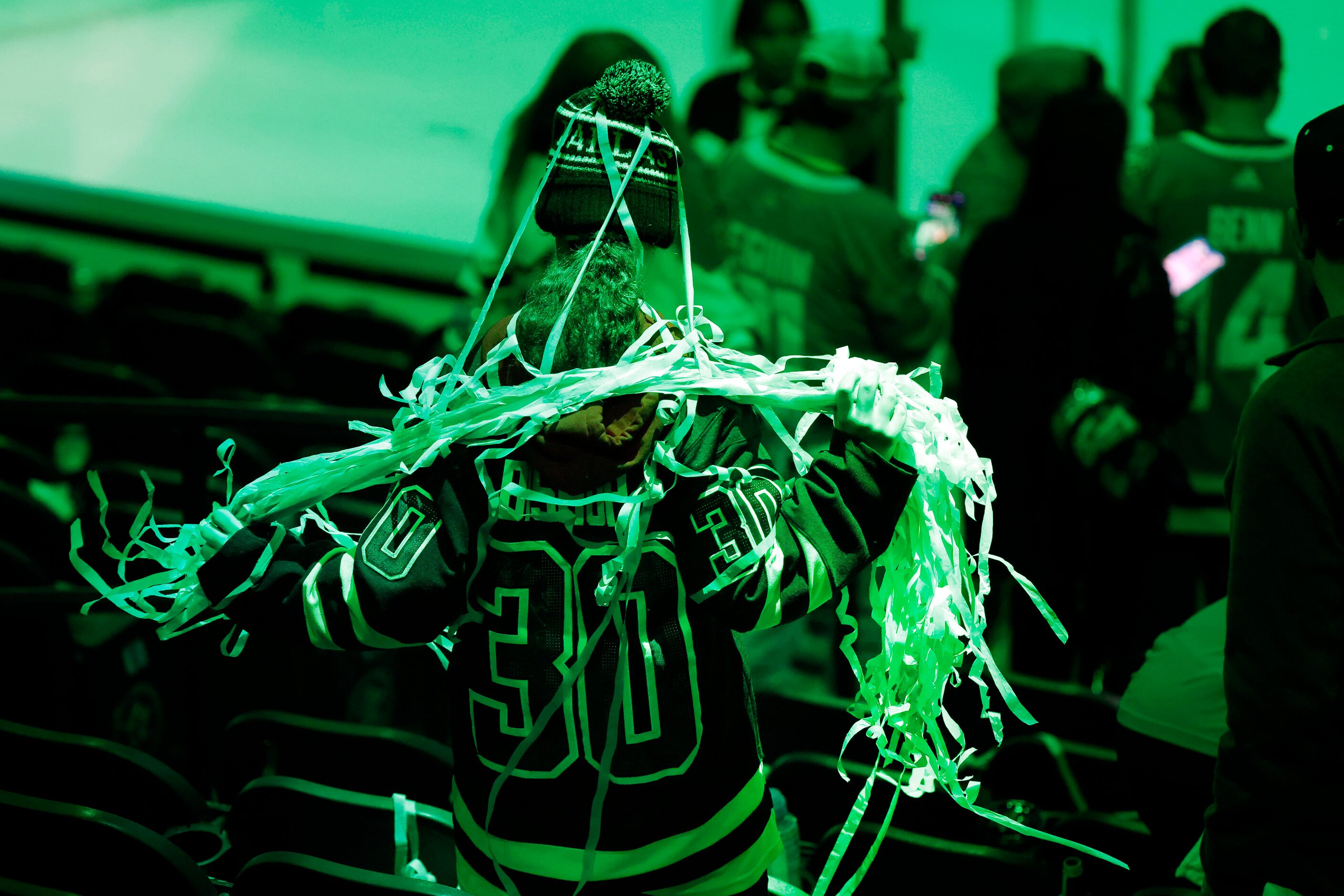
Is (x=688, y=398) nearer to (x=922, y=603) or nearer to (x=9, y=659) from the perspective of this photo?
(x=922, y=603)

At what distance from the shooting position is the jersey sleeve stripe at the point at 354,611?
3.84 ft

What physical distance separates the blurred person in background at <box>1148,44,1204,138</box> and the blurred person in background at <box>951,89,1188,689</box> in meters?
1.35

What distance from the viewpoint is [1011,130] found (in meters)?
3.29

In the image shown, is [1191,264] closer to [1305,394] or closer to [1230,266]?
[1230,266]

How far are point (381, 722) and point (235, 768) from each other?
25.2 inches

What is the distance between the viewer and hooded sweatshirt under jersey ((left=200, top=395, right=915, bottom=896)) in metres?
1.17

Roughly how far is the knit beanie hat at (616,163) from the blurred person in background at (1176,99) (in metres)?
2.97

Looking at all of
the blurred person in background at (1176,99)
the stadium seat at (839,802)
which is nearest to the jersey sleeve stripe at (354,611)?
the stadium seat at (839,802)

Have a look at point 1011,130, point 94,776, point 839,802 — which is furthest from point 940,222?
point 94,776

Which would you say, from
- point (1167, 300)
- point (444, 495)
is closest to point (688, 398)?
point (444, 495)

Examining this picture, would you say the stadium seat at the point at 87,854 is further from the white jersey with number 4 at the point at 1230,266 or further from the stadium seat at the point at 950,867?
the white jersey with number 4 at the point at 1230,266

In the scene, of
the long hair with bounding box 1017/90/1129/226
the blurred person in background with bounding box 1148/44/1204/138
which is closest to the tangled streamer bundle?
the long hair with bounding box 1017/90/1129/226

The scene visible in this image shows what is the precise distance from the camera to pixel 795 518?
3.92ft

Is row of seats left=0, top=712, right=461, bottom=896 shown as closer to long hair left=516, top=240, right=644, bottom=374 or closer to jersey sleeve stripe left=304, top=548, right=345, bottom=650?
jersey sleeve stripe left=304, top=548, right=345, bottom=650
